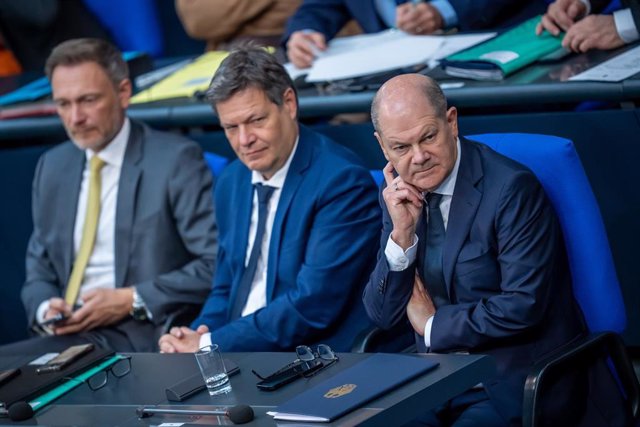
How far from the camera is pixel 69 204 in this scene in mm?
4281

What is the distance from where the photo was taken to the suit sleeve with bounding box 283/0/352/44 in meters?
4.75

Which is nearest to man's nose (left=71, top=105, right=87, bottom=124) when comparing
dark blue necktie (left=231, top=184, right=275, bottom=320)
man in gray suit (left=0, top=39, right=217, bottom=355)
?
man in gray suit (left=0, top=39, right=217, bottom=355)

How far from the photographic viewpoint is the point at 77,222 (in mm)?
4266

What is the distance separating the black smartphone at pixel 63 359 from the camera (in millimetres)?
3092

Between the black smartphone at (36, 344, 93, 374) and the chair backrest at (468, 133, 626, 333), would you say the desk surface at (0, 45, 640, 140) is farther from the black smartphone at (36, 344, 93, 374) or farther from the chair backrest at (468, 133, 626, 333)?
the black smartphone at (36, 344, 93, 374)

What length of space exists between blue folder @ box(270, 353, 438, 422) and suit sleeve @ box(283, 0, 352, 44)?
2314 millimetres

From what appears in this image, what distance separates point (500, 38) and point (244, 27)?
1586 mm

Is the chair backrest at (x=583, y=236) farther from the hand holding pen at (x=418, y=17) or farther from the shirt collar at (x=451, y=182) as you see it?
the hand holding pen at (x=418, y=17)

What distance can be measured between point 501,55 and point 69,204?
1564 millimetres

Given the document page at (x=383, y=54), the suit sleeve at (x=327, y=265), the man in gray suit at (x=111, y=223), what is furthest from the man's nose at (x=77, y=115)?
the suit sleeve at (x=327, y=265)

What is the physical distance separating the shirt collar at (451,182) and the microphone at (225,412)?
766 millimetres

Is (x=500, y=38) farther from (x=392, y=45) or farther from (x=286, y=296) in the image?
(x=286, y=296)

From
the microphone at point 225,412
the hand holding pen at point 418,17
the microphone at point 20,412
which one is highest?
the hand holding pen at point 418,17

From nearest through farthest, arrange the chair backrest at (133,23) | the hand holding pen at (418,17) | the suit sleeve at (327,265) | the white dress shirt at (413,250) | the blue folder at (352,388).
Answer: the blue folder at (352,388), the white dress shirt at (413,250), the suit sleeve at (327,265), the hand holding pen at (418,17), the chair backrest at (133,23)
